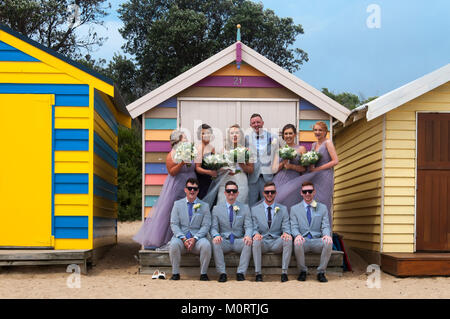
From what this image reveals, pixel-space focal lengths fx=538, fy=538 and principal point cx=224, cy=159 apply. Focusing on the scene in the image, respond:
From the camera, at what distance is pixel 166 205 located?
7816mm

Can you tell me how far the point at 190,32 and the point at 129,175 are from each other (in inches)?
370

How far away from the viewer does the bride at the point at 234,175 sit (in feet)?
25.5

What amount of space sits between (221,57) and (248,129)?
4.19 ft

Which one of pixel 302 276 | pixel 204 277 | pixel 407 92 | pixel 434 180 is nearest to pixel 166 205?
pixel 204 277

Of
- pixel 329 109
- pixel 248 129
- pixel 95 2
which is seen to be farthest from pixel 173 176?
pixel 95 2

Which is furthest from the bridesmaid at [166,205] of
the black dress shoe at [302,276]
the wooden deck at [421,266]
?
the wooden deck at [421,266]

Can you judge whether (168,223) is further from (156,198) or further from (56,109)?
(56,109)

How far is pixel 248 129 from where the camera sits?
821cm

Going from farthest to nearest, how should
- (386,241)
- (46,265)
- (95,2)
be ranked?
(95,2) → (386,241) → (46,265)

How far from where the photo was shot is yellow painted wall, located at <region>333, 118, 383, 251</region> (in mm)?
8742

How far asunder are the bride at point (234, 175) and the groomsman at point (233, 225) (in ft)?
1.12

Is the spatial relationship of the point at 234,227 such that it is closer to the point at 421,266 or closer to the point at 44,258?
the point at 44,258

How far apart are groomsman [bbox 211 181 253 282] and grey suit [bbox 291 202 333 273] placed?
638 mm

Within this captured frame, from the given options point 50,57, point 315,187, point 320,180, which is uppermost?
point 50,57
